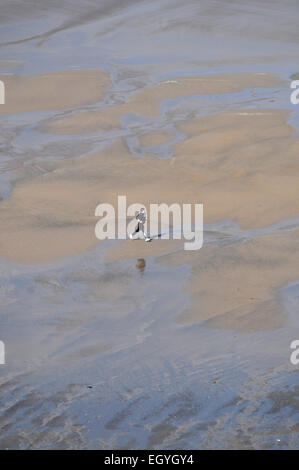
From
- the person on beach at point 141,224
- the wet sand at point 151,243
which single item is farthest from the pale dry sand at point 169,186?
the person on beach at point 141,224

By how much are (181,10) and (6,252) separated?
19.4 m

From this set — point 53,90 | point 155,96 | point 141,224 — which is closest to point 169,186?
point 141,224

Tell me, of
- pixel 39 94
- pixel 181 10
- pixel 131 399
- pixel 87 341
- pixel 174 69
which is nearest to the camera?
pixel 131 399

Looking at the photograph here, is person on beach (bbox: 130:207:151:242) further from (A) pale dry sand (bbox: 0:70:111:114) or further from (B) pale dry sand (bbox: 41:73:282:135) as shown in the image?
(A) pale dry sand (bbox: 0:70:111:114)

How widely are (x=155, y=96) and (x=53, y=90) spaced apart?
3.44m

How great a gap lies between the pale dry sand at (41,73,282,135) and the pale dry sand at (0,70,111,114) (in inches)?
50.4

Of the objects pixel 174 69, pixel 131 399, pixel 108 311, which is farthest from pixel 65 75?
pixel 131 399

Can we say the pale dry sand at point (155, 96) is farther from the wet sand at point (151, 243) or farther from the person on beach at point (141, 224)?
the person on beach at point (141, 224)

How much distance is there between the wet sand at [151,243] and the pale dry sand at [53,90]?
0.24 ft

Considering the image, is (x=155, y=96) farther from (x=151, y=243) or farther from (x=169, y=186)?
(x=151, y=243)

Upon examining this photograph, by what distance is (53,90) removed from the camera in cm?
2397

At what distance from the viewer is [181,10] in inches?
1194

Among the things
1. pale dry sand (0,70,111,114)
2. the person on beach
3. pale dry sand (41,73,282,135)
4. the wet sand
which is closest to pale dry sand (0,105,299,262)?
the wet sand

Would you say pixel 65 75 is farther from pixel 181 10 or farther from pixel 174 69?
pixel 181 10
